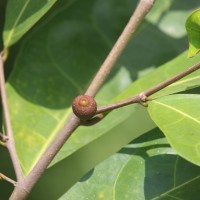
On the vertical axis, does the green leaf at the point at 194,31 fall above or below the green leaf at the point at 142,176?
above

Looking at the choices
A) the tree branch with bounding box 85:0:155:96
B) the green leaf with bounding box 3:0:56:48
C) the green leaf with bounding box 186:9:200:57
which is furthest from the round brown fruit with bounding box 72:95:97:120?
the green leaf with bounding box 3:0:56:48

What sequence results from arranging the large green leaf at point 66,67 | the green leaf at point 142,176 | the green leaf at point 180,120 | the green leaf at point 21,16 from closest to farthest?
the green leaf at point 180,120 → the green leaf at point 142,176 → the green leaf at point 21,16 → the large green leaf at point 66,67

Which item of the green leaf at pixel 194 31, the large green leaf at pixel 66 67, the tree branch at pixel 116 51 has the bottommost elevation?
the large green leaf at pixel 66 67

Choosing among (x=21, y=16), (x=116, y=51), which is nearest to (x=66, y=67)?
(x=21, y=16)

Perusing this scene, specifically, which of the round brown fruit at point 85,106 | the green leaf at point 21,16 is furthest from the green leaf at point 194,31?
the green leaf at point 21,16

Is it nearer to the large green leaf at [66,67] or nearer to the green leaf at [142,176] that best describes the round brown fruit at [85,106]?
the green leaf at [142,176]

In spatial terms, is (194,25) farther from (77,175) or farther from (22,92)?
(77,175)

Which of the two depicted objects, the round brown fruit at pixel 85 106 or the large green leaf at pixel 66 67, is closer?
the round brown fruit at pixel 85 106
